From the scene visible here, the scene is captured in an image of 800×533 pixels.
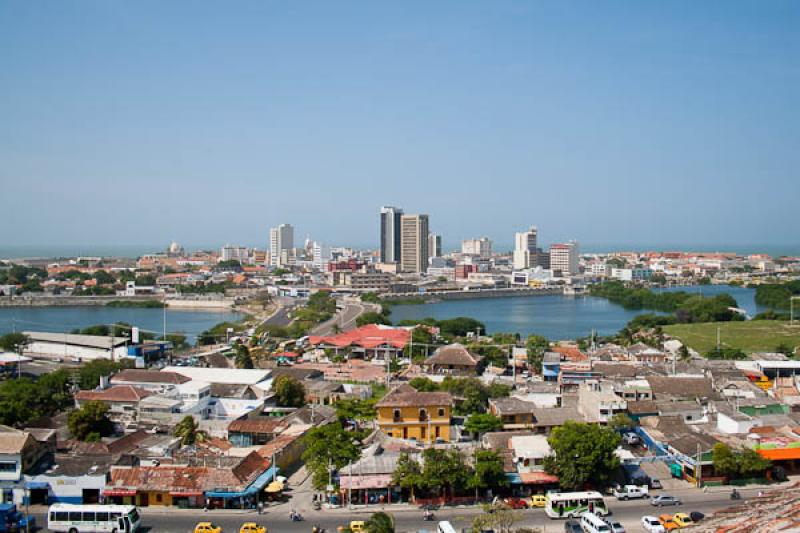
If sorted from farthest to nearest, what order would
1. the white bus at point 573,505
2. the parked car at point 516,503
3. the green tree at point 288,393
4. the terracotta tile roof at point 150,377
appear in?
the terracotta tile roof at point 150,377
the green tree at point 288,393
the parked car at point 516,503
the white bus at point 573,505

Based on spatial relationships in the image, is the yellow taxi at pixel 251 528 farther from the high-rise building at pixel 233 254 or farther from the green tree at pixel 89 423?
the high-rise building at pixel 233 254

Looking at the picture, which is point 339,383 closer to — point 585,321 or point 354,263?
point 585,321

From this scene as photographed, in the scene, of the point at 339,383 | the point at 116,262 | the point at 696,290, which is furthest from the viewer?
the point at 116,262

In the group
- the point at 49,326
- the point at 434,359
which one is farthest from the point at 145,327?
the point at 434,359

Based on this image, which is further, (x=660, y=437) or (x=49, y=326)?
(x=49, y=326)

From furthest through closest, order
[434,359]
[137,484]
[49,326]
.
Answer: [49,326]
[434,359]
[137,484]

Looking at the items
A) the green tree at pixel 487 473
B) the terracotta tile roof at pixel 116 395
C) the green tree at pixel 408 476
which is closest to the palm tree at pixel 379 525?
the green tree at pixel 408 476

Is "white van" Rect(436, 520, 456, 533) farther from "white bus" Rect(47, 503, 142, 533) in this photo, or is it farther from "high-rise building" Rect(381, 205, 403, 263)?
"high-rise building" Rect(381, 205, 403, 263)
